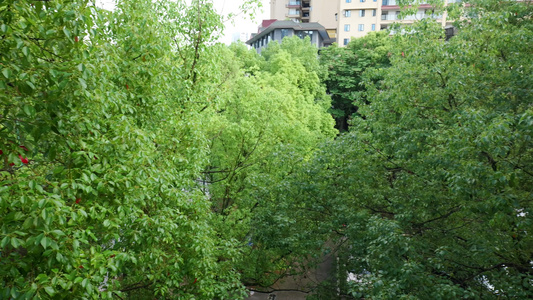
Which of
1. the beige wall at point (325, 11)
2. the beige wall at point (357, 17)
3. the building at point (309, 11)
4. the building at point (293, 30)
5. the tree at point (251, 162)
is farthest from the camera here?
the building at point (309, 11)

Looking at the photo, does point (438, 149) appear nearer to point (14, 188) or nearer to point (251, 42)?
point (14, 188)

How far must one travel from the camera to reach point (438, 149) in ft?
36.1

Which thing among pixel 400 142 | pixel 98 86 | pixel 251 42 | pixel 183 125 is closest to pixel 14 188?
pixel 98 86

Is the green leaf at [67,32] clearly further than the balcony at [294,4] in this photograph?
No

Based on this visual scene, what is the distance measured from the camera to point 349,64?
1769 inches

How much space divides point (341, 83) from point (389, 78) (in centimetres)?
2946

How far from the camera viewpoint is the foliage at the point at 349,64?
140ft

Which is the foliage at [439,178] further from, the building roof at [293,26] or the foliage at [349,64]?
the building roof at [293,26]

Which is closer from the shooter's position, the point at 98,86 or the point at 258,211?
the point at 98,86

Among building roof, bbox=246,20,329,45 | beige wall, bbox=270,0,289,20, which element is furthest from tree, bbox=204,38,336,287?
beige wall, bbox=270,0,289,20

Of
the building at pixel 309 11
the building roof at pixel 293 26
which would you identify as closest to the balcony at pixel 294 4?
the building at pixel 309 11

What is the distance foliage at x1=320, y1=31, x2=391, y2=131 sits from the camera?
42781 mm

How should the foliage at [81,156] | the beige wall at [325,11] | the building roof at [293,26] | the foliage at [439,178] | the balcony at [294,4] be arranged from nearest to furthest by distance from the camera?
the foliage at [81,156] < the foliage at [439,178] < the building roof at [293,26] < the beige wall at [325,11] < the balcony at [294,4]

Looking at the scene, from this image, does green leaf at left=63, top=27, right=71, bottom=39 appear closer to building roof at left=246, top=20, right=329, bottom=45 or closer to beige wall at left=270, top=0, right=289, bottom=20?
building roof at left=246, top=20, right=329, bottom=45
